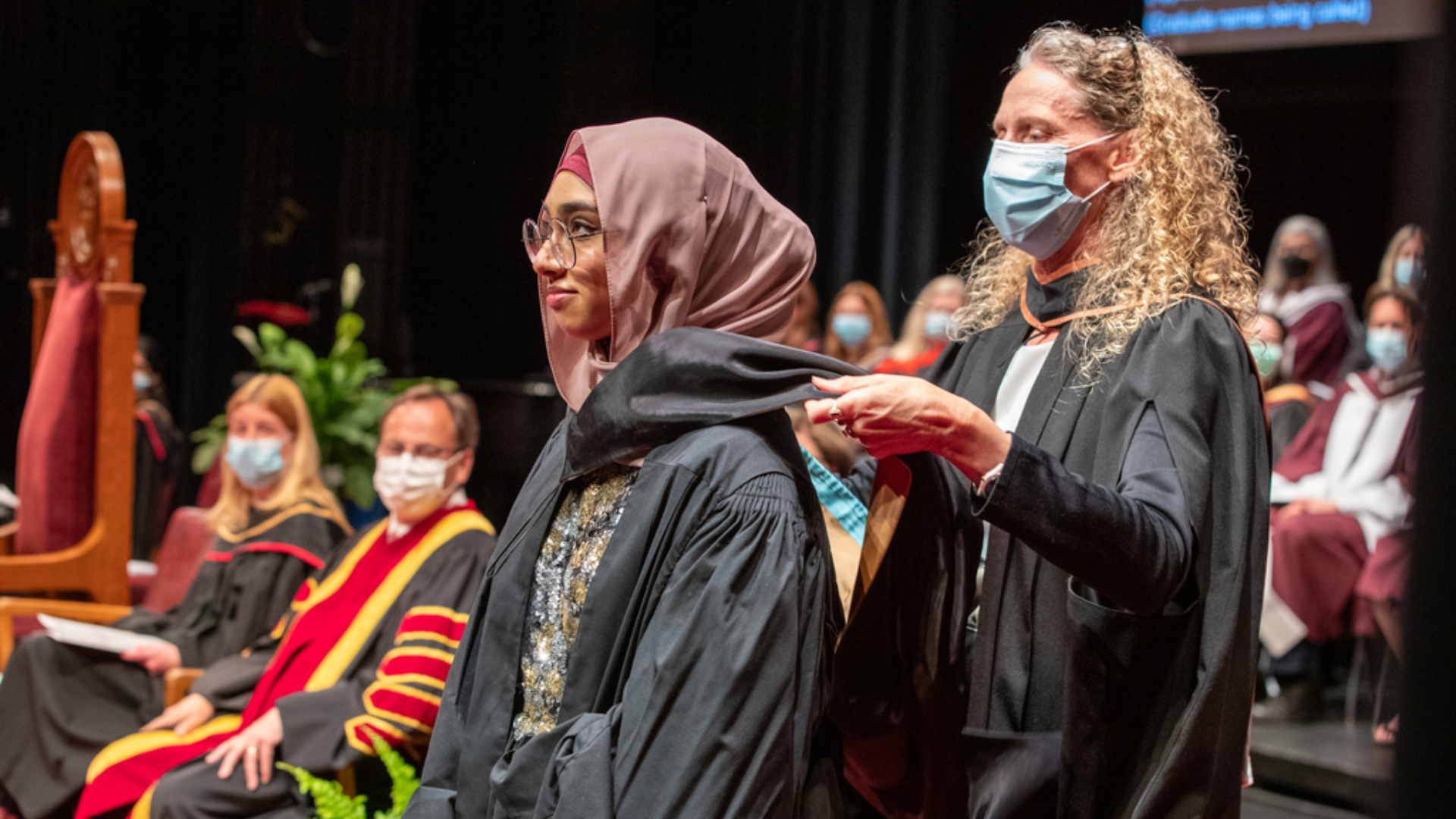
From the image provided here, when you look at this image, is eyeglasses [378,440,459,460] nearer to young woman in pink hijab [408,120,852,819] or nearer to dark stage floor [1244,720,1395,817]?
young woman in pink hijab [408,120,852,819]

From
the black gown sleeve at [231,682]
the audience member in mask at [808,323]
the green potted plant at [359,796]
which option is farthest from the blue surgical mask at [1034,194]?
the audience member in mask at [808,323]

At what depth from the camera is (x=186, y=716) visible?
3.26m

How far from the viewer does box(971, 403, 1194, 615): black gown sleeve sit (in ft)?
4.71

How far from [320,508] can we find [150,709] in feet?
2.38

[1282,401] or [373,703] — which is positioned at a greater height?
[1282,401]

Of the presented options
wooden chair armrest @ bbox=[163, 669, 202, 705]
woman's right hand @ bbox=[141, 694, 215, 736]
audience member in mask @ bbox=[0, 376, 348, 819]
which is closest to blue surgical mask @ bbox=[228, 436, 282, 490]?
audience member in mask @ bbox=[0, 376, 348, 819]

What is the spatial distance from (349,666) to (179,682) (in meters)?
0.69

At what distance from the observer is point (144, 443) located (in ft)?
20.0

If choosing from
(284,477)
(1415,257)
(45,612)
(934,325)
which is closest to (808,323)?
(934,325)

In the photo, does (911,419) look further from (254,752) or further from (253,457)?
(253,457)

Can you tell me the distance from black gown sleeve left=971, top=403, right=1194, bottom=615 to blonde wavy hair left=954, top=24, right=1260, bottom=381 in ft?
0.99

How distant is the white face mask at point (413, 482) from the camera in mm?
3186

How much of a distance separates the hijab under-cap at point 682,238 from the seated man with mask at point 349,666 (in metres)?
1.47

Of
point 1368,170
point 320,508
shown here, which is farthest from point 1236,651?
point 1368,170
